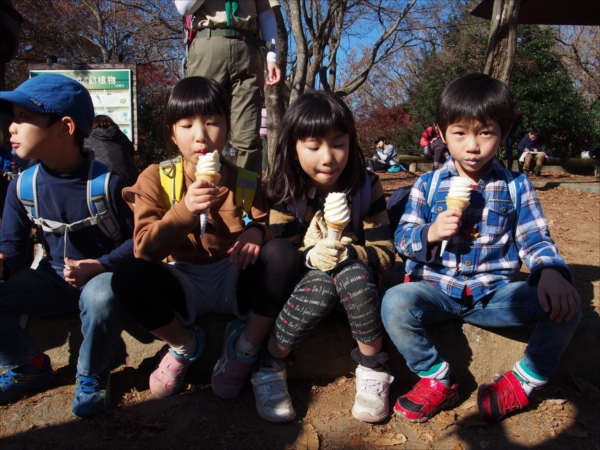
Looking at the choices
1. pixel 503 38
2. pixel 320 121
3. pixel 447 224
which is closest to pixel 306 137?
pixel 320 121

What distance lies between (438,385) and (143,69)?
21771mm

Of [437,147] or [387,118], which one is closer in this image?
[437,147]

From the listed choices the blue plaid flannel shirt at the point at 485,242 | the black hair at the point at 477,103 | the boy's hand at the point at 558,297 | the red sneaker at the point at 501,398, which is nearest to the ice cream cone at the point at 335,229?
the blue plaid flannel shirt at the point at 485,242

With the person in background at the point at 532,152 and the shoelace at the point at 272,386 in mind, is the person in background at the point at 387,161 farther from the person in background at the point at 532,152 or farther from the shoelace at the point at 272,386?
the shoelace at the point at 272,386

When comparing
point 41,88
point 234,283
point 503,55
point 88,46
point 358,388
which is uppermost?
point 88,46

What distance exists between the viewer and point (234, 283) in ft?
7.72

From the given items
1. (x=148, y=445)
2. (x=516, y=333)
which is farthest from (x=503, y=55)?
(x=148, y=445)

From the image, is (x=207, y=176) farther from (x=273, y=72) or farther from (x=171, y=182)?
(x=273, y=72)

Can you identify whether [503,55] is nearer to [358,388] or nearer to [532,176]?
→ [358,388]

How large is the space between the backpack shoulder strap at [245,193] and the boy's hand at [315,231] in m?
0.30

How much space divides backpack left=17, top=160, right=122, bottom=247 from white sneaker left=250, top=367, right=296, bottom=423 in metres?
1.00

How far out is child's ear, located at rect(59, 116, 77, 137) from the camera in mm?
2445

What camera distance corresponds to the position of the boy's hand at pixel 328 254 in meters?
2.12

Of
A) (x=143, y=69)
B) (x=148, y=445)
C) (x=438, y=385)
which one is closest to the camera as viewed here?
(x=148, y=445)
